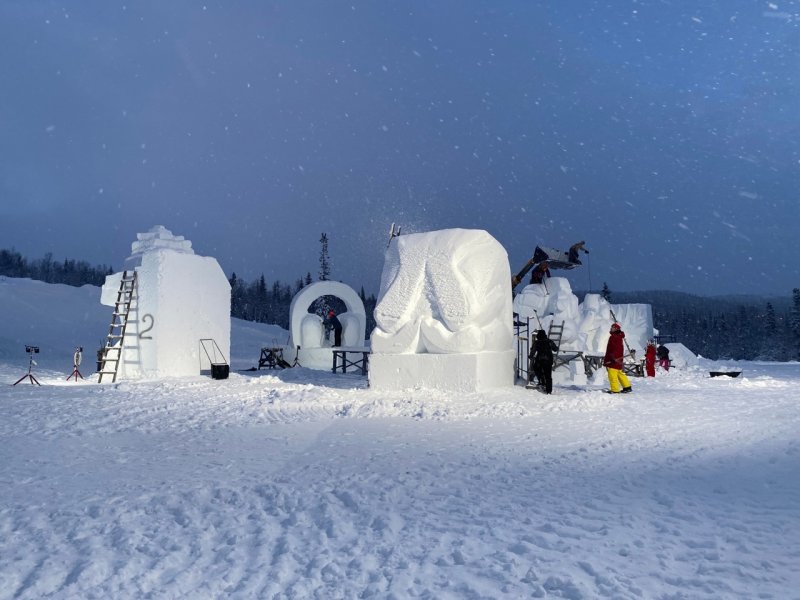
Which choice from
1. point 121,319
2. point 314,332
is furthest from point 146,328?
point 314,332

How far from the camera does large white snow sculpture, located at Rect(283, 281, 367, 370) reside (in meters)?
22.1

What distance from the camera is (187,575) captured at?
10.1ft

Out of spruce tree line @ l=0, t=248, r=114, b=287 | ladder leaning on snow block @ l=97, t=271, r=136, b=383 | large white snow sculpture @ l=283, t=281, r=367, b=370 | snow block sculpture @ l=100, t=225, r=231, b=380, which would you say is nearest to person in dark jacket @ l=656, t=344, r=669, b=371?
large white snow sculpture @ l=283, t=281, r=367, b=370

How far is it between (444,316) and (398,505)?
764 centimetres

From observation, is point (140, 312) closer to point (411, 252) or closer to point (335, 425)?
point (411, 252)

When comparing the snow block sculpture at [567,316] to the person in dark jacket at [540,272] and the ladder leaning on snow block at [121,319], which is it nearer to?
the person in dark jacket at [540,272]

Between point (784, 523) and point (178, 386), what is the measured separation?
36.7 feet

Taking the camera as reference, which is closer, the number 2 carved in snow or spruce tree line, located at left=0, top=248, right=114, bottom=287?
the number 2 carved in snow

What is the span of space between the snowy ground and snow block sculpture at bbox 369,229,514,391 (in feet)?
9.40

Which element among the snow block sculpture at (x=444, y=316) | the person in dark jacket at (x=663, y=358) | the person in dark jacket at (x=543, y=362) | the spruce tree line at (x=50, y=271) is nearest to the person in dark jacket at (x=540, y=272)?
the person in dark jacket at (x=663, y=358)

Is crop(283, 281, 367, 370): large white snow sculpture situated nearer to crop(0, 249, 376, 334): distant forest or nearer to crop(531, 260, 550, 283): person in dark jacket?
crop(531, 260, 550, 283): person in dark jacket

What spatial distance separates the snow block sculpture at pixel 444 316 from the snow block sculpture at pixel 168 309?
541cm

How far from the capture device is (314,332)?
22359 millimetres

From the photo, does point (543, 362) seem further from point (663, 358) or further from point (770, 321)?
point (770, 321)
